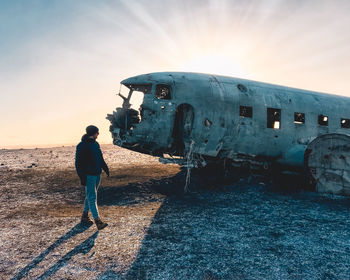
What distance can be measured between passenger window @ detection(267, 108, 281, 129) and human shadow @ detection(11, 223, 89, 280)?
30.2 feet

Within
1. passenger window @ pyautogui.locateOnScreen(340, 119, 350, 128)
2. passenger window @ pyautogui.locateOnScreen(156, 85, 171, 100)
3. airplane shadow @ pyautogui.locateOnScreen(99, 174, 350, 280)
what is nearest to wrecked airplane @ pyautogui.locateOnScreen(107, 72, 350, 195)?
passenger window @ pyautogui.locateOnScreen(156, 85, 171, 100)

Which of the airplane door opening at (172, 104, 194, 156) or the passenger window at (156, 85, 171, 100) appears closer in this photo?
the airplane door opening at (172, 104, 194, 156)

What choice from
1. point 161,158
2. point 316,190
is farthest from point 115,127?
point 316,190

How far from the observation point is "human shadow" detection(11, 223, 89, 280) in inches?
163

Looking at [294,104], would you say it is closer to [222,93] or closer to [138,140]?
[222,93]

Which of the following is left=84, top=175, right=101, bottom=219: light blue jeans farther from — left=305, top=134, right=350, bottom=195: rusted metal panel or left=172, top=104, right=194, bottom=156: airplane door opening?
left=305, top=134, right=350, bottom=195: rusted metal panel

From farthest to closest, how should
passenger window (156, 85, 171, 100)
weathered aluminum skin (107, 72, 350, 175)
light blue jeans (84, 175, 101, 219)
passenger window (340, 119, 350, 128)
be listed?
passenger window (340, 119, 350, 128), passenger window (156, 85, 171, 100), weathered aluminum skin (107, 72, 350, 175), light blue jeans (84, 175, 101, 219)

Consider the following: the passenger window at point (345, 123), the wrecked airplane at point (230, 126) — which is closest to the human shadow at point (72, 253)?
the wrecked airplane at point (230, 126)

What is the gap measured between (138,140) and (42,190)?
553cm

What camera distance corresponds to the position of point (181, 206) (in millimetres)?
8109

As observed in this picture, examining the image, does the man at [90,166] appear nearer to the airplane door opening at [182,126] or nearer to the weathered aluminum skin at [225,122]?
the weathered aluminum skin at [225,122]

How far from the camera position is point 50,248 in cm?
505

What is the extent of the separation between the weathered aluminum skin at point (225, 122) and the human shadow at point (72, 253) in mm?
4542

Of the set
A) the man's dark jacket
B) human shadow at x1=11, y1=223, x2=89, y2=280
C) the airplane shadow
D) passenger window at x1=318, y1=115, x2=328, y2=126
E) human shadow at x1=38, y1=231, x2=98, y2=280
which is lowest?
human shadow at x1=11, y1=223, x2=89, y2=280
